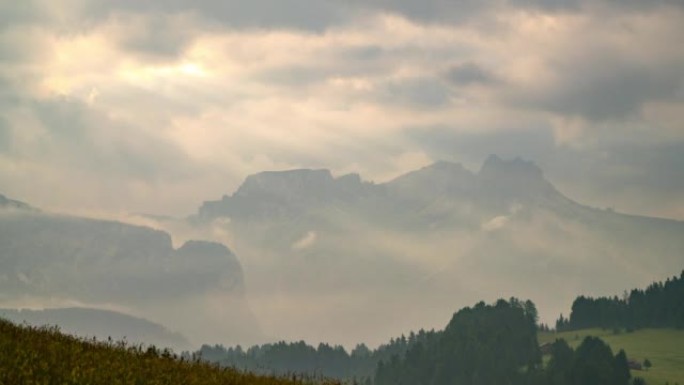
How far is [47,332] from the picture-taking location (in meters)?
20.8

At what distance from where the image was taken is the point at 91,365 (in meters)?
17.6

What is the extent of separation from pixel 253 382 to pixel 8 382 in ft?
20.4

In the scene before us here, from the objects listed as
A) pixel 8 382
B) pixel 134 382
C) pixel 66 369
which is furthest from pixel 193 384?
pixel 8 382

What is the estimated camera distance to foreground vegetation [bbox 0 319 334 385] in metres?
16.2

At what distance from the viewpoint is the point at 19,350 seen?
17141mm

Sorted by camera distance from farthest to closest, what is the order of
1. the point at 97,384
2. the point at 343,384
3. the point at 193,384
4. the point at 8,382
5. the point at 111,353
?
the point at 343,384 < the point at 111,353 < the point at 193,384 < the point at 97,384 < the point at 8,382

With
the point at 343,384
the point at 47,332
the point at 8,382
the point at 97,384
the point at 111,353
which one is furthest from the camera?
the point at 343,384

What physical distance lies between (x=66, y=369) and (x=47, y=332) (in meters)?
4.31

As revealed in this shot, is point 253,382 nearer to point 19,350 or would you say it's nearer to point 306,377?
point 306,377

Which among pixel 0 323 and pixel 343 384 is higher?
pixel 0 323

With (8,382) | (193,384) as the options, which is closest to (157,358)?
(193,384)

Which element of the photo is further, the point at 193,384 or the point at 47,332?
the point at 47,332

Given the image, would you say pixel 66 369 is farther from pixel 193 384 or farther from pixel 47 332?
pixel 47 332

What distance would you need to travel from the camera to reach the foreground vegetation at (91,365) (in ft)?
53.0
